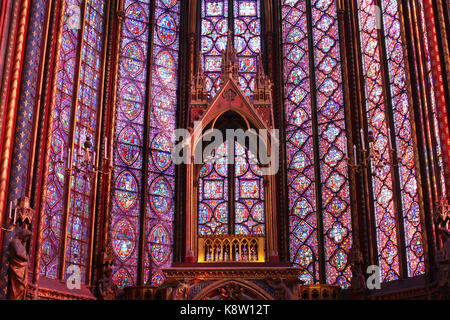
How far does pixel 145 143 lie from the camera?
16.9 m

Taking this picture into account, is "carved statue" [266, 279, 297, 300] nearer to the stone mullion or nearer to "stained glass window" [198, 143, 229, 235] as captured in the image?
the stone mullion

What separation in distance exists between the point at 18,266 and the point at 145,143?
7.18 m

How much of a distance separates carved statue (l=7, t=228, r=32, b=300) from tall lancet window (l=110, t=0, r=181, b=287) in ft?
16.6

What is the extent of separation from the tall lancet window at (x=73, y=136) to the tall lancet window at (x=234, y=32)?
334 cm

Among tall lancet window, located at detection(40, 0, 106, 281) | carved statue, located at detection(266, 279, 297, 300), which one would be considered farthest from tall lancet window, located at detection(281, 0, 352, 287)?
tall lancet window, located at detection(40, 0, 106, 281)

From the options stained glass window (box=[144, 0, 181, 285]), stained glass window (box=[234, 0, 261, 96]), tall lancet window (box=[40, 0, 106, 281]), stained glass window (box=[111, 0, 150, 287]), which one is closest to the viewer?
tall lancet window (box=[40, 0, 106, 281])

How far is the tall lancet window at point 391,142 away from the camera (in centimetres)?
1340

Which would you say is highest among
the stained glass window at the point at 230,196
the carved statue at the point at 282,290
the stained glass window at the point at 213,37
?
the stained glass window at the point at 213,37

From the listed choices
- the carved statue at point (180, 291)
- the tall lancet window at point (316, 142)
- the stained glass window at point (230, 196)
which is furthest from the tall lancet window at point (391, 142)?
the carved statue at point (180, 291)

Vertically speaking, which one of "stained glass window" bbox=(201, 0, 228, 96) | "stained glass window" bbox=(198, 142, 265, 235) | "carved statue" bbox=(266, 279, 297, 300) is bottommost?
"carved statue" bbox=(266, 279, 297, 300)

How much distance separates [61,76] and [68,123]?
1135 mm

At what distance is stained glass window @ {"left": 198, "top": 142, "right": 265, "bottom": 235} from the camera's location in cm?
1658

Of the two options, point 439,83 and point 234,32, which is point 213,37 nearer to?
point 234,32

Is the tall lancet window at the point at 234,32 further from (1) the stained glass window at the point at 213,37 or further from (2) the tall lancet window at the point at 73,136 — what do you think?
(2) the tall lancet window at the point at 73,136
